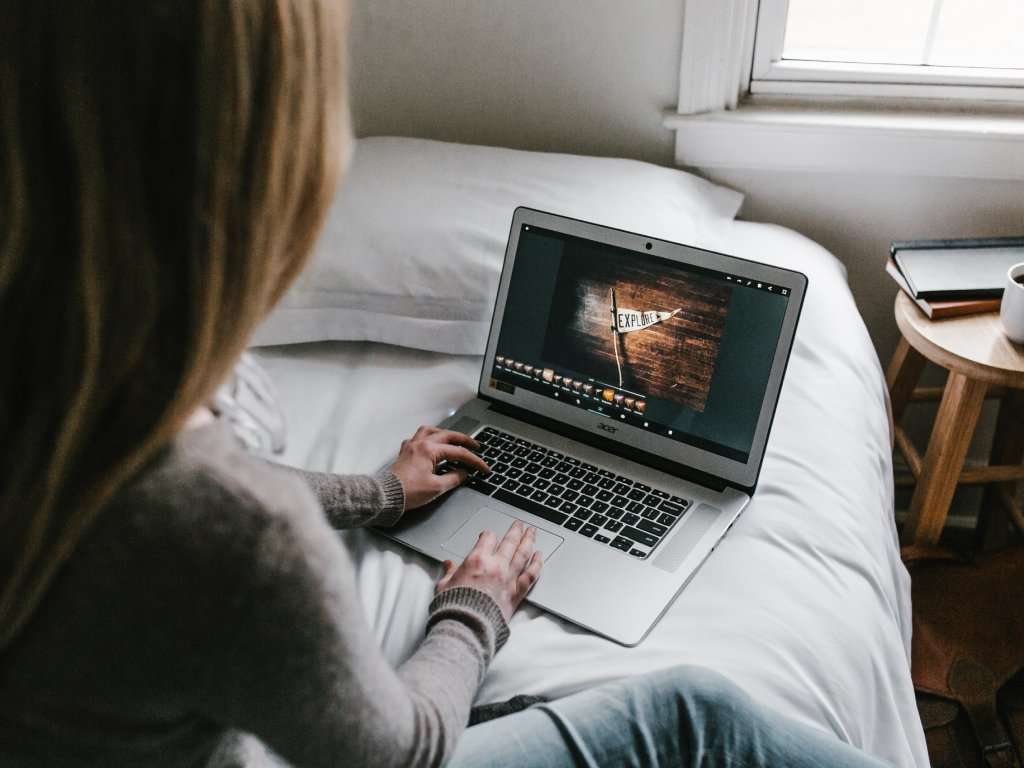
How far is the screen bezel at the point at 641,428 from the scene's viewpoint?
92 centimetres

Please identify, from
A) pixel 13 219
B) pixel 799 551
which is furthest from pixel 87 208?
pixel 799 551

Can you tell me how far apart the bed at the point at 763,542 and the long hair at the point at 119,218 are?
0.44 m

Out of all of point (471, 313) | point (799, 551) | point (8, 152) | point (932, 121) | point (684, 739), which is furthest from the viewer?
point (932, 121)

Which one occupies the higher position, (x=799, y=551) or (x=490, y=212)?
(x=490, y=212)

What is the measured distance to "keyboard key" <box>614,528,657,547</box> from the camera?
2.96ft

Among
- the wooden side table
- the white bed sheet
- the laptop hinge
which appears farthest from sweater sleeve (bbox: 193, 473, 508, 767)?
the wooden side table

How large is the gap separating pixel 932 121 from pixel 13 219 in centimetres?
138

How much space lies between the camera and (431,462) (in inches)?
37.9

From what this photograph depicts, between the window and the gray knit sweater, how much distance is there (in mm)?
1252

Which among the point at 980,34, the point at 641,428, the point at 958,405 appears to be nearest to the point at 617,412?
the point at 641,428

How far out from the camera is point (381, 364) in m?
1.20

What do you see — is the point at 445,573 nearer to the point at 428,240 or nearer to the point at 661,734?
the point at 661,734

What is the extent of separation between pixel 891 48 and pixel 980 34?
14cm

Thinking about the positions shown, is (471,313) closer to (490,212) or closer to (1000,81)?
(490,212)
